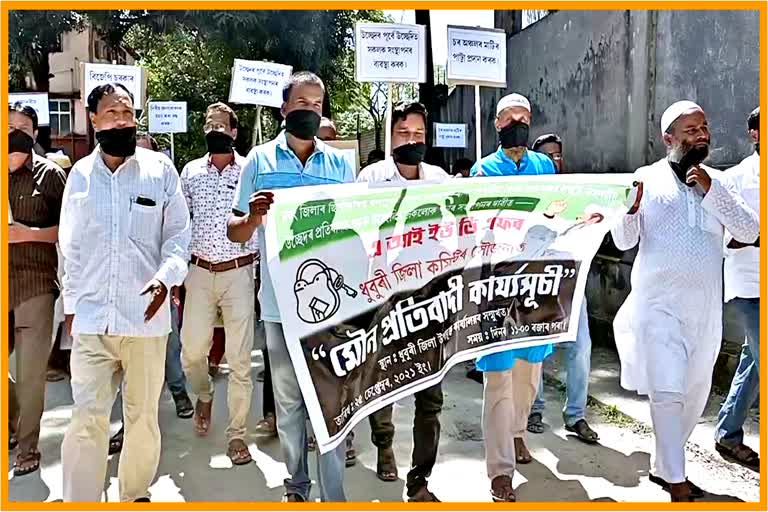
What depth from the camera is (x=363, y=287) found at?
3.20 metres

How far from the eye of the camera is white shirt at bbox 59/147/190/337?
10.4ft

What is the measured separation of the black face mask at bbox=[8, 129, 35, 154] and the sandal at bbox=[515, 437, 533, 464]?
123 inches

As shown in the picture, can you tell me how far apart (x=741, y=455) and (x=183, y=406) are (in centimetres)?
351

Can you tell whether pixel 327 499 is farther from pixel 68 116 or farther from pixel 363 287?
pixel 68 116

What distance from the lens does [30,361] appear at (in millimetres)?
4094

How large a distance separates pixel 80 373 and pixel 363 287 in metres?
1.27

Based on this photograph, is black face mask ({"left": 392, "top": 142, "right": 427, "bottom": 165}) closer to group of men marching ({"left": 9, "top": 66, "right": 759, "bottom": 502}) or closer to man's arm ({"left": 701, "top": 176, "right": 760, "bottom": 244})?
group of men marching ({"left": 9, "top": 66, "right": 759, "bottom": 502})

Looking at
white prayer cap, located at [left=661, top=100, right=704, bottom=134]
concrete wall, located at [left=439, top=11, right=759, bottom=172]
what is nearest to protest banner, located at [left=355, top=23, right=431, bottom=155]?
white prayer cap, located at [left=661, top=100, right=704, bottom=134]

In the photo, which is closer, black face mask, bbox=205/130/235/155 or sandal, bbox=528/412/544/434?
black face mask, bbox=205/130/235/155

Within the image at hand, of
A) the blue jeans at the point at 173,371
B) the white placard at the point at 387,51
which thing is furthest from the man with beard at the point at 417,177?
the blue jeans at the point at 173,371

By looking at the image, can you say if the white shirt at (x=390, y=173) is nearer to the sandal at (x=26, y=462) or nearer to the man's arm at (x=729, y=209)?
the man's arm at (x=729, y=209)

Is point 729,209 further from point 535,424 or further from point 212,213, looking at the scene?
point 212,213

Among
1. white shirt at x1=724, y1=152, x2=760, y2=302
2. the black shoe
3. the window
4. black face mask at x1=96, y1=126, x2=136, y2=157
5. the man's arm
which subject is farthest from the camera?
the window

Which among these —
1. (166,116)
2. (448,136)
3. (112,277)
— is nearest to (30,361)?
(112,277)
